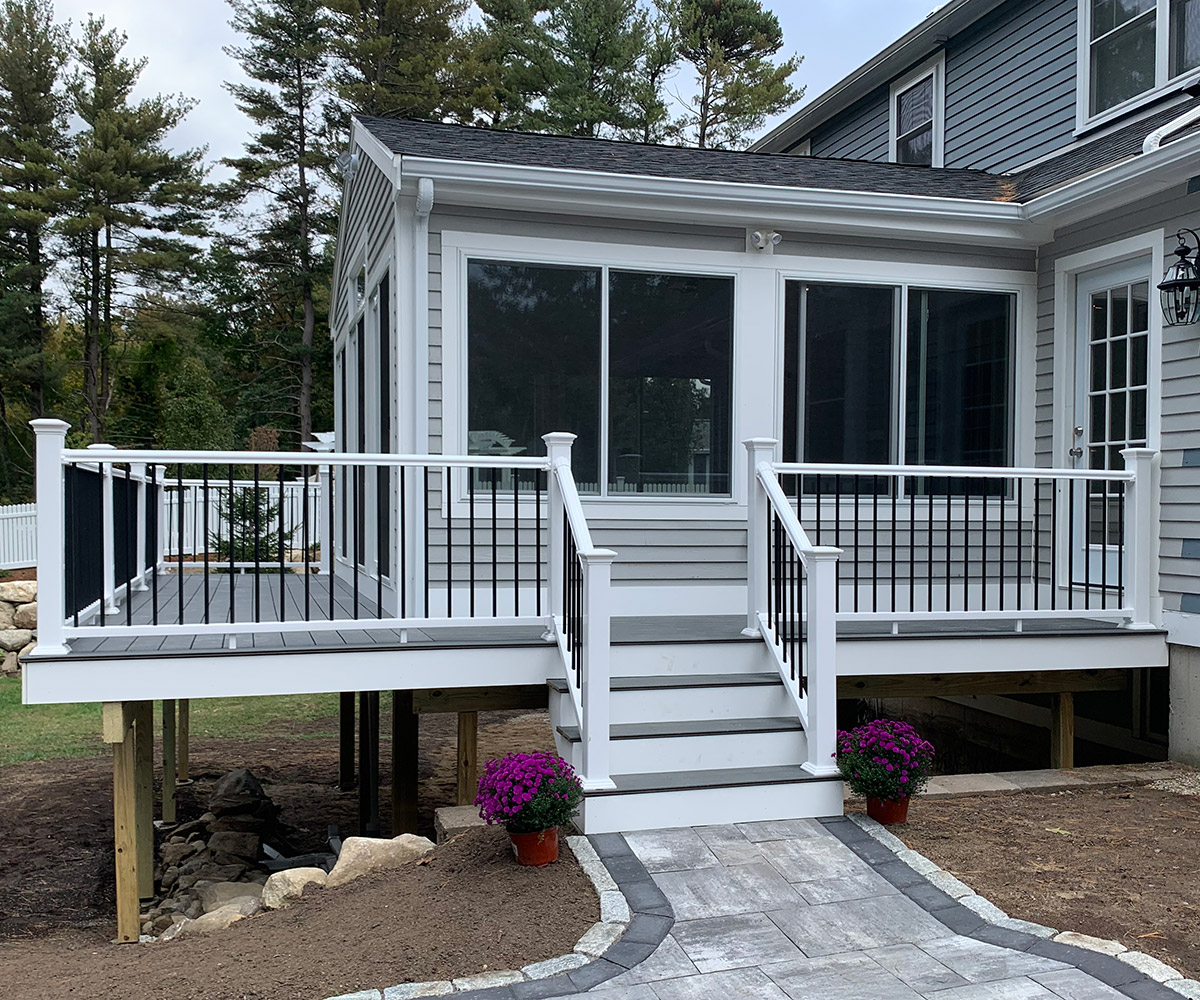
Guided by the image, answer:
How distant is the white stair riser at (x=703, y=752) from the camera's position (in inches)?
195

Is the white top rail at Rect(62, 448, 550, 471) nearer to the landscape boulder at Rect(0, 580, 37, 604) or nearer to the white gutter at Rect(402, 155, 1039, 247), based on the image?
the white gutter at Rect(402, 155, 1039, 247)

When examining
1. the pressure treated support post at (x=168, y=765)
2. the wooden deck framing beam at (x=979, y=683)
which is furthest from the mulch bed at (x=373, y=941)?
the pressure treated support post at (x=168, y=765)

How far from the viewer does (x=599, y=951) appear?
143 inches

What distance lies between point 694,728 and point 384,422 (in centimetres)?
360

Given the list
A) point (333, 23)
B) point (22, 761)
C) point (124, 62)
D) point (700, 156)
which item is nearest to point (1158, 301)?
point (700, 156)

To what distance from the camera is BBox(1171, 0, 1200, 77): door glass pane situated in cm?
785

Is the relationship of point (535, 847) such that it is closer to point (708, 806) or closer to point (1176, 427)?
point (708, 806)

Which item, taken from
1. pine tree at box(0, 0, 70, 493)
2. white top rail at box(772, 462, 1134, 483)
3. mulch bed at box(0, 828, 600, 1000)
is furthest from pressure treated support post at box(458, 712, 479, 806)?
pine tree at box(0, 0, 70, 493)

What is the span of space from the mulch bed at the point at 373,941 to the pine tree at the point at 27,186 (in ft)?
70.2

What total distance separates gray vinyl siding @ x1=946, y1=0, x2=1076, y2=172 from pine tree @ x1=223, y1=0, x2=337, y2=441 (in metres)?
16.3

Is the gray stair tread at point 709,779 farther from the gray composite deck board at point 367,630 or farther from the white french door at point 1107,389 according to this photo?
the white french door at point 1107,389

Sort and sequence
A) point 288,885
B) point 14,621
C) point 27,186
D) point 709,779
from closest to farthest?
point 288,885 → point 709,779 → point 14,621 → point 27,186

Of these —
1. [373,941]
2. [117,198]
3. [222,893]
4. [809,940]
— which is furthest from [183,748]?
[117,198]

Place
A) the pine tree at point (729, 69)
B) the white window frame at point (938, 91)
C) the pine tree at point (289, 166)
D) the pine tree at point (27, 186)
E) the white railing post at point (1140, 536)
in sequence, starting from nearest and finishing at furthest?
the white railing post at point (1140, 536) → the white window frame at point (938, 91) → the pine tree at point (27, 186) → the pine tree at point (289, 166) → the pine tree at point (729, 69)
